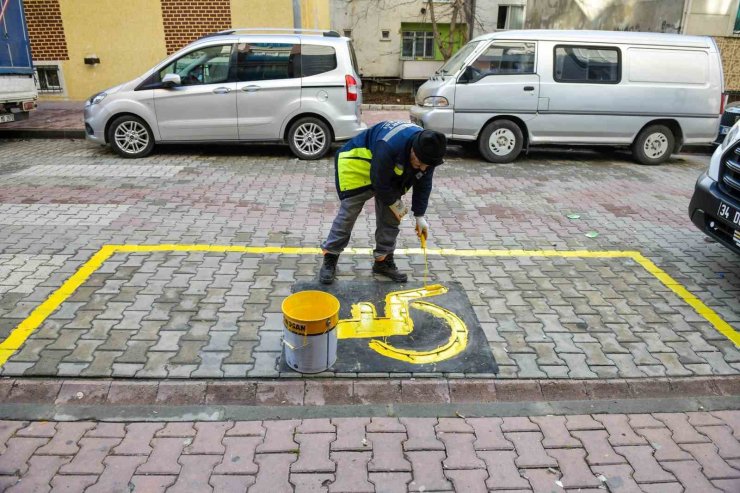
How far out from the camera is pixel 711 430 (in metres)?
3.12

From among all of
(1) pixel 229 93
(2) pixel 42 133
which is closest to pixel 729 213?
(1) pixel 229 93

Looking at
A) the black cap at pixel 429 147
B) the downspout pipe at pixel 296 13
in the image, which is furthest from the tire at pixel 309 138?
the black cap at pixel 429 147

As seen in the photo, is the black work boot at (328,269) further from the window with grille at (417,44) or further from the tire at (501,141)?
the window with grille at (417,44)

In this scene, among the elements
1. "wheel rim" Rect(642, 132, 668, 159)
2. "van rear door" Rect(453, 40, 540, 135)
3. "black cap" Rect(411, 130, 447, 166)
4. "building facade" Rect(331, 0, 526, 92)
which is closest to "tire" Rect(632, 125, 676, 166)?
"wheel rim" Rect(642, 132, 668, 159)

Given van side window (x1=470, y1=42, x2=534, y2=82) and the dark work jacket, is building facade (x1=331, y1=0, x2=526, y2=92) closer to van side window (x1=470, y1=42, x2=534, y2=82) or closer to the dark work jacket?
A: van side window (x1=470, y1=42, x2=534, y2=82)

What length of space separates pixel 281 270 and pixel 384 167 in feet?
4.97

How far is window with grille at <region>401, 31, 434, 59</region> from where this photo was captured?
21484 millimetres

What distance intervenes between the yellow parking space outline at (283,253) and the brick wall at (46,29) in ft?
34.2

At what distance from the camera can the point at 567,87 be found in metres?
9.07

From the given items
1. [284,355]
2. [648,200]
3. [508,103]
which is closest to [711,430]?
[284,355]

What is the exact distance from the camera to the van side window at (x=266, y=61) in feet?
28.8

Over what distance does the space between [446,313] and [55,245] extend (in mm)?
3802

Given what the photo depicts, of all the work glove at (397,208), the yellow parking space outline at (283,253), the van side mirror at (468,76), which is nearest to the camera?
the yellow parking space outline at (283,253)

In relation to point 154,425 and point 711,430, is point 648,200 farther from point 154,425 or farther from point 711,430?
point 154,425
